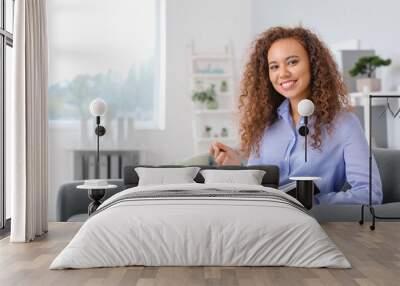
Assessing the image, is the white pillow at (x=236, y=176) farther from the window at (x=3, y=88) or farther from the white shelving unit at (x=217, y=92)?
the white shelving unit at (x=217, y=92)

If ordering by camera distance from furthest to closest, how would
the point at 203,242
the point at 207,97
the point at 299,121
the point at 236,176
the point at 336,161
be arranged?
the point at 207,97, the point at 299,121, the point at 336,161, the point at 236,176, the point at 203,242

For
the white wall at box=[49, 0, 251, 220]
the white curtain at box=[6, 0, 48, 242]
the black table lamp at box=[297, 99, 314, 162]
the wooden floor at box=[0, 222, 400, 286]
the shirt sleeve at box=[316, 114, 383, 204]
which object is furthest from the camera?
the white wall at box=[49, 0, 251, 220]

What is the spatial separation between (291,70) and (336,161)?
97cm

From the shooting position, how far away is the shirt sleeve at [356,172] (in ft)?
20.5

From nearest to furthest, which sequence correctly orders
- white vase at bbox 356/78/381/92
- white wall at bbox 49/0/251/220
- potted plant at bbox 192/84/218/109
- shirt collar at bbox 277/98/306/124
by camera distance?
1. shirt collar at bbox 277/98/306/124
2. white vase at bbox 356/78/381/92
3. potted plant at bbox 192/84/218/109
4. white wall at bbox 49/0/251/220

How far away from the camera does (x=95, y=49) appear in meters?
9.04

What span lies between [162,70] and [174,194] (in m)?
4.54

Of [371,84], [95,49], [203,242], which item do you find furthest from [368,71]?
[95,49]

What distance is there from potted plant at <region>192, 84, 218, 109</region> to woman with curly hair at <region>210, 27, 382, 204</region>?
6.35 ft

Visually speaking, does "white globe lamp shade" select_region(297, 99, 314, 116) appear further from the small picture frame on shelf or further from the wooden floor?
the small picture frame on shelf

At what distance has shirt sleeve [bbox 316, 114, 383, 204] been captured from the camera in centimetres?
626

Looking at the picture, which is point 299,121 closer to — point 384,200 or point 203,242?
point 384,200

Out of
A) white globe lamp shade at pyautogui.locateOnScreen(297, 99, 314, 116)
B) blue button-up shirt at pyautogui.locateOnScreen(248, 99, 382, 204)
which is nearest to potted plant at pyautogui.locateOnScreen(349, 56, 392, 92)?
blue button-up shirt at pyautogui.locateOnScreen(248, 99, 382, 204)

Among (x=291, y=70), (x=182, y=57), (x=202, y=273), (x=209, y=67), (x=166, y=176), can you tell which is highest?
(x=182, y=57)
